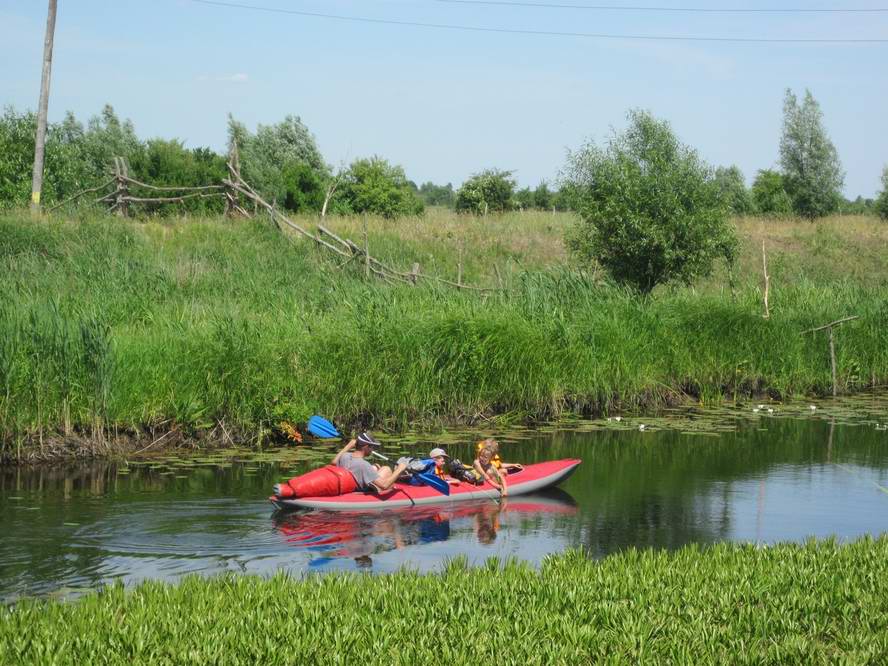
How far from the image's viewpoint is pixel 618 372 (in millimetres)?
20062

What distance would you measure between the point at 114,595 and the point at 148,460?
297 inches

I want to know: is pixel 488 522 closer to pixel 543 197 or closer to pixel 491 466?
pixel 491 466

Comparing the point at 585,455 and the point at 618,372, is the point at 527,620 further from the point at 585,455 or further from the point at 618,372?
the point at 618,372

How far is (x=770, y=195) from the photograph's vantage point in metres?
56.1

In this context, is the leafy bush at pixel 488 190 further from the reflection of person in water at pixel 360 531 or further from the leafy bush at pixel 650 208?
the reflection of person in water at pixel 360 531

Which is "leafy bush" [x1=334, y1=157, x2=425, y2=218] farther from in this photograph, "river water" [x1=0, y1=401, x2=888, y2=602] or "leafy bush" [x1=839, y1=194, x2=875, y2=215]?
"river water" [x1=0, y1=401, x2=888, y2=602]

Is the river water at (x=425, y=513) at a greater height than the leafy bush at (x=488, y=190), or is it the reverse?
the leafy bush at (x=488, y=190)

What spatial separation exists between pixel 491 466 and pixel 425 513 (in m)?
1.31

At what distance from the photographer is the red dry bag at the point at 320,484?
40.3 feet

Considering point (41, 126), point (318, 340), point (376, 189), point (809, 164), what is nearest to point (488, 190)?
point (376, 189)

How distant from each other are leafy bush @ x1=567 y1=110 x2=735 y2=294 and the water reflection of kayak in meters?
11.8

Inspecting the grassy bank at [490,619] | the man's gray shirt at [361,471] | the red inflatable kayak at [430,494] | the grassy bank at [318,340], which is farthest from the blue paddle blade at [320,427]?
the grassy bank at [490,619]

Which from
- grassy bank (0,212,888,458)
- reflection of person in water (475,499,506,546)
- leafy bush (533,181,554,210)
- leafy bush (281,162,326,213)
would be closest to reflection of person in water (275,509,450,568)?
reflection of person in water (475,499,506,546)

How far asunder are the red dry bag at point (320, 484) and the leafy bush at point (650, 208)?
13328mm
